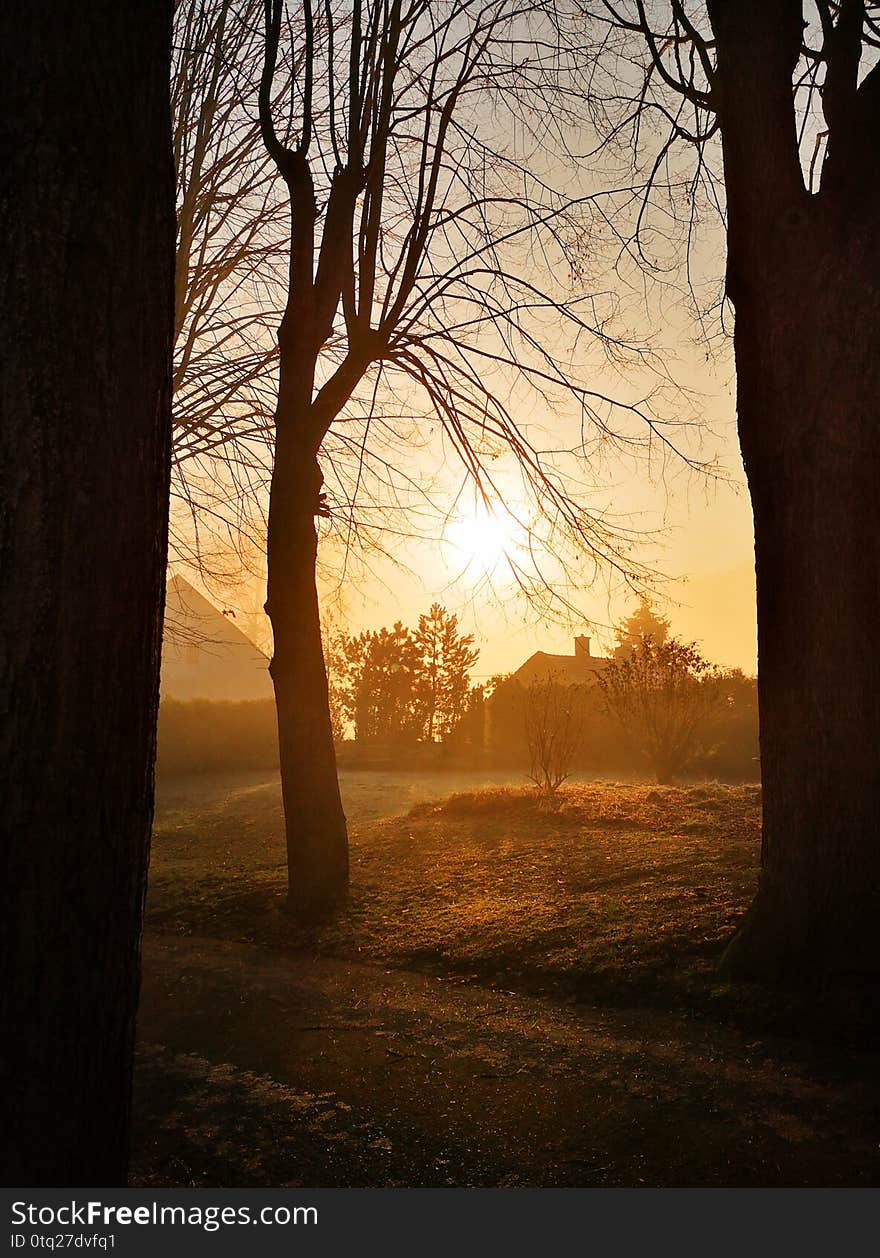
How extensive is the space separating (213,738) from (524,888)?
1381 cm

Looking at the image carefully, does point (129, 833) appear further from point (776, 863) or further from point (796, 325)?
point (796, 325)

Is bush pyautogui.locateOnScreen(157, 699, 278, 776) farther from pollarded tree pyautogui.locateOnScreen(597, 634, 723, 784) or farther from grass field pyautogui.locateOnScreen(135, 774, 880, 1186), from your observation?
grass field pyautogui.locateOnScreen(135, 774, 880, 1186)

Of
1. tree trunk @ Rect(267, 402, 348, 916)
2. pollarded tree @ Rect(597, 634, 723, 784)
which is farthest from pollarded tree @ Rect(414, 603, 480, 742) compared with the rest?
tree trunk @ Rect(267, 402, 348, 916)

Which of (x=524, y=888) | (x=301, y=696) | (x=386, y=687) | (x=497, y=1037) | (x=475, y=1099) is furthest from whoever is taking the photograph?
(x=386, y=687)

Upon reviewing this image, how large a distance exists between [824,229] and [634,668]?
9592mm

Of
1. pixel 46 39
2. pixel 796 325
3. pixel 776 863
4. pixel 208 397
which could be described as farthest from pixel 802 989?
pixel 208 397

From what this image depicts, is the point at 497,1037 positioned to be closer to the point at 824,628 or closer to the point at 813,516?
the point at 824,628

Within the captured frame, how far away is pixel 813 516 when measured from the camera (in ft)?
15.5

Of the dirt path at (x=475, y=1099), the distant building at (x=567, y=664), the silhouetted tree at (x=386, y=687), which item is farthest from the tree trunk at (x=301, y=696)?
the distant building at (x=567, y=664)

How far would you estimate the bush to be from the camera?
19062mm

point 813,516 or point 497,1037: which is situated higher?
point 813,516

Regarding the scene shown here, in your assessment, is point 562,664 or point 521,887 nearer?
point 521,887

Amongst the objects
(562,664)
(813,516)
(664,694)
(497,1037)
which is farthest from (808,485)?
(562,664)

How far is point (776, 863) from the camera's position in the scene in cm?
480
